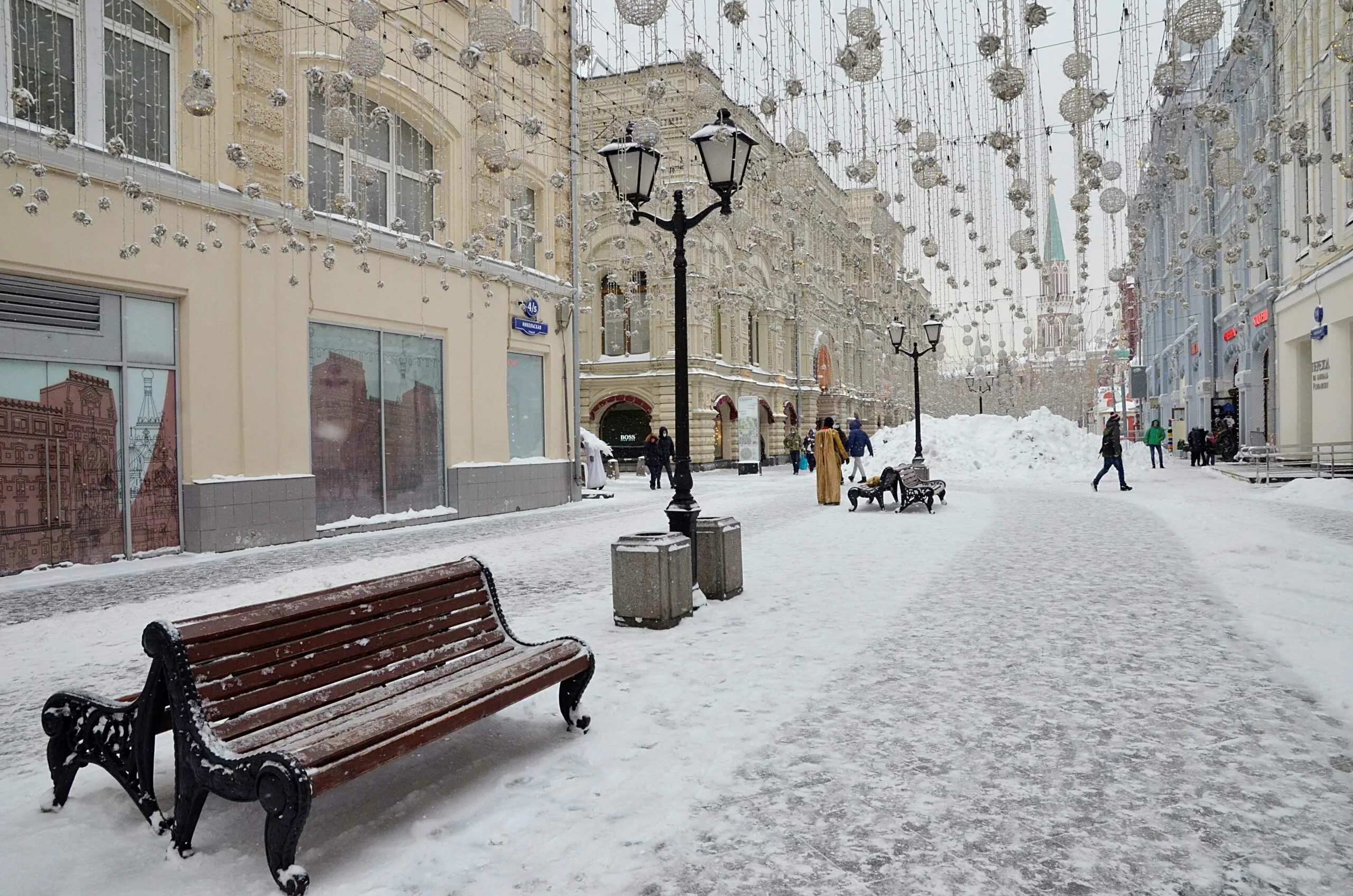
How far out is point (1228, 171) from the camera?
8.28 metres

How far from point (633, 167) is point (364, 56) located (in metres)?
2.25

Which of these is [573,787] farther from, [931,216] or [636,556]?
[931,216]

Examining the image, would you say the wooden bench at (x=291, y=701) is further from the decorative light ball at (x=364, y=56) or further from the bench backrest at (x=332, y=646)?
the decorative light ball at (x=364, y=56)

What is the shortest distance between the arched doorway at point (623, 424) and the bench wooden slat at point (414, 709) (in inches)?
1206

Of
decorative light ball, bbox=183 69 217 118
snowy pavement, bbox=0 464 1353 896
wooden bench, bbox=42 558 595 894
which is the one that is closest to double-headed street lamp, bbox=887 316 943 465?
snowy pavement, bbox=0 464 1353 896

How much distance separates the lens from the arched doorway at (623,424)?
35.0 meters

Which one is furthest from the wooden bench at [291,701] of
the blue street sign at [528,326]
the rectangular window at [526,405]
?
the blue street sign at [528,326]

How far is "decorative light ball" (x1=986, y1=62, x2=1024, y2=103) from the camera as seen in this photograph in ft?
19.2

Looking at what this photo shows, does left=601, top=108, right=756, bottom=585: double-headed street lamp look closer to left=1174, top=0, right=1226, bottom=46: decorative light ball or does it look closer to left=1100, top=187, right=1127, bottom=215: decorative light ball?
left=1174, top=0, right=1226, bottom=46: decorative light ball

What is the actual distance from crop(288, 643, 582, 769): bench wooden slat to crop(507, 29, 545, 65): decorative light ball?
442 cm

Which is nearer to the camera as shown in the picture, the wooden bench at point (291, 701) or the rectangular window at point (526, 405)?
the wooden bench at point (291, 701)

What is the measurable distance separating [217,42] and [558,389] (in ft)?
31.0

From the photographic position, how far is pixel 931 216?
33.9 feet

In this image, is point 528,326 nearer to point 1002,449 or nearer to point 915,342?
point 915,342
